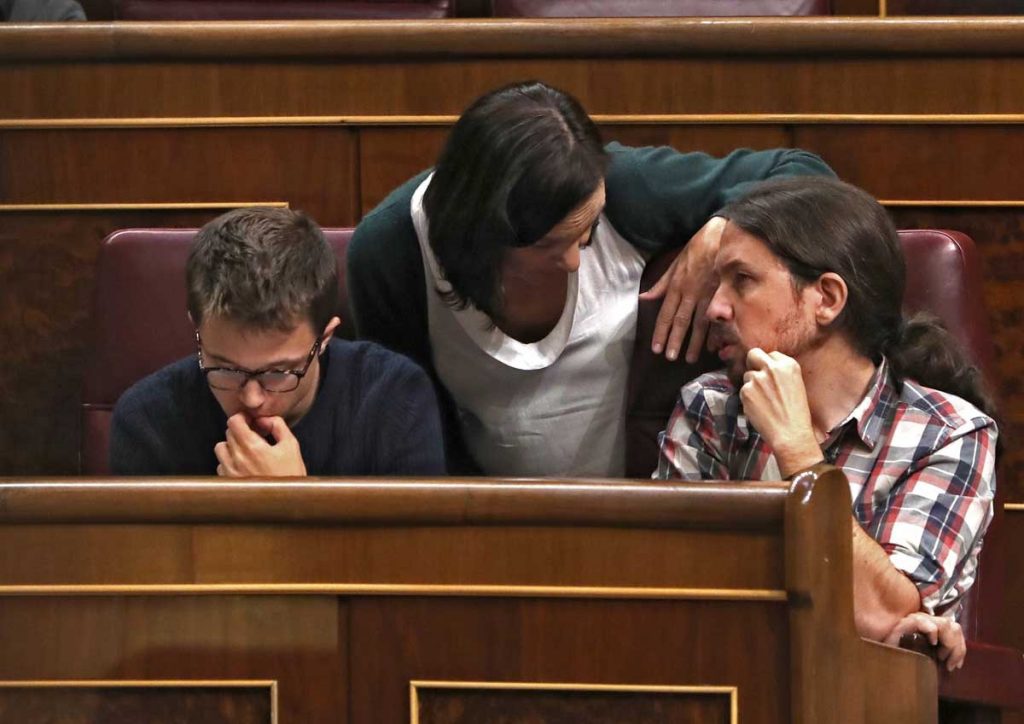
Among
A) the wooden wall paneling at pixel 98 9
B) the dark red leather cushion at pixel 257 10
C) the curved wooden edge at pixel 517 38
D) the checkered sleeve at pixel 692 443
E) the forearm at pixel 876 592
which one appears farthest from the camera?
the wooden wall paneling at pixel 98 9

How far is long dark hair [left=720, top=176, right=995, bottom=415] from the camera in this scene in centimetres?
68

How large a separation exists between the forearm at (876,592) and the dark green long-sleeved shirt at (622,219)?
0.63ft

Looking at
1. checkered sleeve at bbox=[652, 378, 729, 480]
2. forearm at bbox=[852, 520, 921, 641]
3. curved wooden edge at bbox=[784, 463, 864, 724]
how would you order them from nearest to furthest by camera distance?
curved wooden edge at bbox=[784, 463, 864, 724]
forearm at bbox=[852, 520, 921, 641]
checkered sleeve at bbox=[652, 378, 729, 480]

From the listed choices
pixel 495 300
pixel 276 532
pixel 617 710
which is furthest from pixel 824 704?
pixel 495 300

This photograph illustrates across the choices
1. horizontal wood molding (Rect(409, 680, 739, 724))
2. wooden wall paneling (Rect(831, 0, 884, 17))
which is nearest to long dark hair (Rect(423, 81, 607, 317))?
horizontal wood molding (Rect(409, 680, 739, 724))

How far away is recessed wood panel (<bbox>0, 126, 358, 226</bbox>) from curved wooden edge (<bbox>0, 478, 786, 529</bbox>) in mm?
402

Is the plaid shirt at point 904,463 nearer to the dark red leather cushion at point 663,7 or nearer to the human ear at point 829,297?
the human ear at point 829,297

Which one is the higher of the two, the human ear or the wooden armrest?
the human ear

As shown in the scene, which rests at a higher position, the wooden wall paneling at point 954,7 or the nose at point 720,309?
the wooden wall paneling at point 954,7

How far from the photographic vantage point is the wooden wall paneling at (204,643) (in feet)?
1.66

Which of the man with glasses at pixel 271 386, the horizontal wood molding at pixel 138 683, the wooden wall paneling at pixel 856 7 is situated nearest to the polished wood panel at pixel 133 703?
the horizontal wood molding at pixel 138 683

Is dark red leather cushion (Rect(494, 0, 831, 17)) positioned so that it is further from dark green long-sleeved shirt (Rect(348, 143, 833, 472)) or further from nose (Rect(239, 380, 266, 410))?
nose (Rect(239, 380, 266, 410))

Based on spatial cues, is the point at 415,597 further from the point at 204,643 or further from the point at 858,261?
the point at 858,261

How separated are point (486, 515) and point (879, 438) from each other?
243mm
